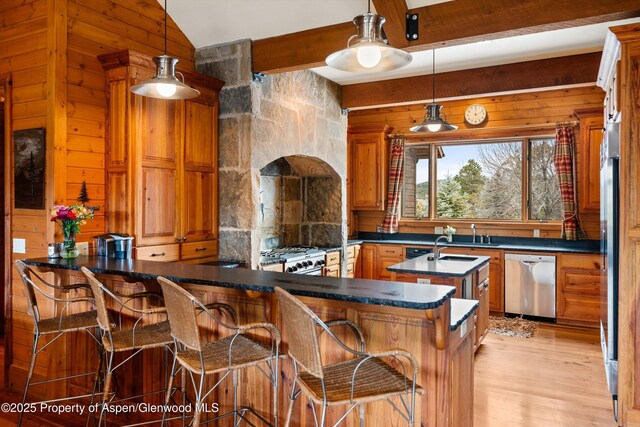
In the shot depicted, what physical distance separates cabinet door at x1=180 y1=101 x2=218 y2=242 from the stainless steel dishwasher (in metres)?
3.75

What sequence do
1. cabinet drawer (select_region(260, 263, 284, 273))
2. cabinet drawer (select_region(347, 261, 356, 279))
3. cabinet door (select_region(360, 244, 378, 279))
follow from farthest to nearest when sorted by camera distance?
1. cabinet door (select_region(360, 244, 378, 279))
2. cabinet drawer (select_region(347, 261, 356, 279))
3. cabinet drawer (select_region(260, 263, 284, 273))

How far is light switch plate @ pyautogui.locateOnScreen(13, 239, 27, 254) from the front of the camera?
3.59 meters

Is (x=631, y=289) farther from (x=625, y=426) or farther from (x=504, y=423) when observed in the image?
(x=504, y=423)

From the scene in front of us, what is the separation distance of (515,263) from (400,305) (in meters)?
4.50

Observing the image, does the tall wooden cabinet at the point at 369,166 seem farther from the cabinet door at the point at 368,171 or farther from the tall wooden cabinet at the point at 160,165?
the tall wooden cabinet at the point at 160,165

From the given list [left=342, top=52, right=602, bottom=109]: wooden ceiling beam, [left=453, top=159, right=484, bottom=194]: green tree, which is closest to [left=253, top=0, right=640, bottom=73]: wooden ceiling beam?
[left=342, top=52, right=602, bottom=109]: wooden ceiling beam

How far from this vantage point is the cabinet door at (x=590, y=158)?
5723 millimetres

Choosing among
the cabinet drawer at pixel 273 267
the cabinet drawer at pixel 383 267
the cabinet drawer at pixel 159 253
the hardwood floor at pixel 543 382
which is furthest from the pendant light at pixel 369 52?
the cabinet drawer at pixel 383 267

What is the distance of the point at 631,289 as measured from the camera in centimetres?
300

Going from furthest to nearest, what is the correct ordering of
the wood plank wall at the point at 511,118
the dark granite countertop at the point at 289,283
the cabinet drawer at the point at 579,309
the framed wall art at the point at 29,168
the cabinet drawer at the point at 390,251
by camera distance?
1. the cabinet drawer at the point at 390,251
2. the wood plank wall at the point at 511,118
3. the cabinet drawer at the point at 579,309
4. the framed wall art at the point at 29,168
5. the dark granite countertop at the point at 289,283

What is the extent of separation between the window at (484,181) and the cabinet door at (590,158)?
0.51m

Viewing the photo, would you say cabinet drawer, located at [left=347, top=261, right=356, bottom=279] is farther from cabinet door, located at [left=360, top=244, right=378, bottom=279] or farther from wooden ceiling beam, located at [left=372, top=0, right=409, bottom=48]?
wooden ceiling beam, located at [left=372, top=0, right=409, bottom=48]

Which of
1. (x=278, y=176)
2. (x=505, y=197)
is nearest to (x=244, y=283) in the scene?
(x=278, y=176)

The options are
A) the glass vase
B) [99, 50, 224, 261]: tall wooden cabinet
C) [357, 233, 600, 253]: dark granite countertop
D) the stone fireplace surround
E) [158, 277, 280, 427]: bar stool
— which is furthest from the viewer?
[357, 233, 600, 253]: dark granite countertop
